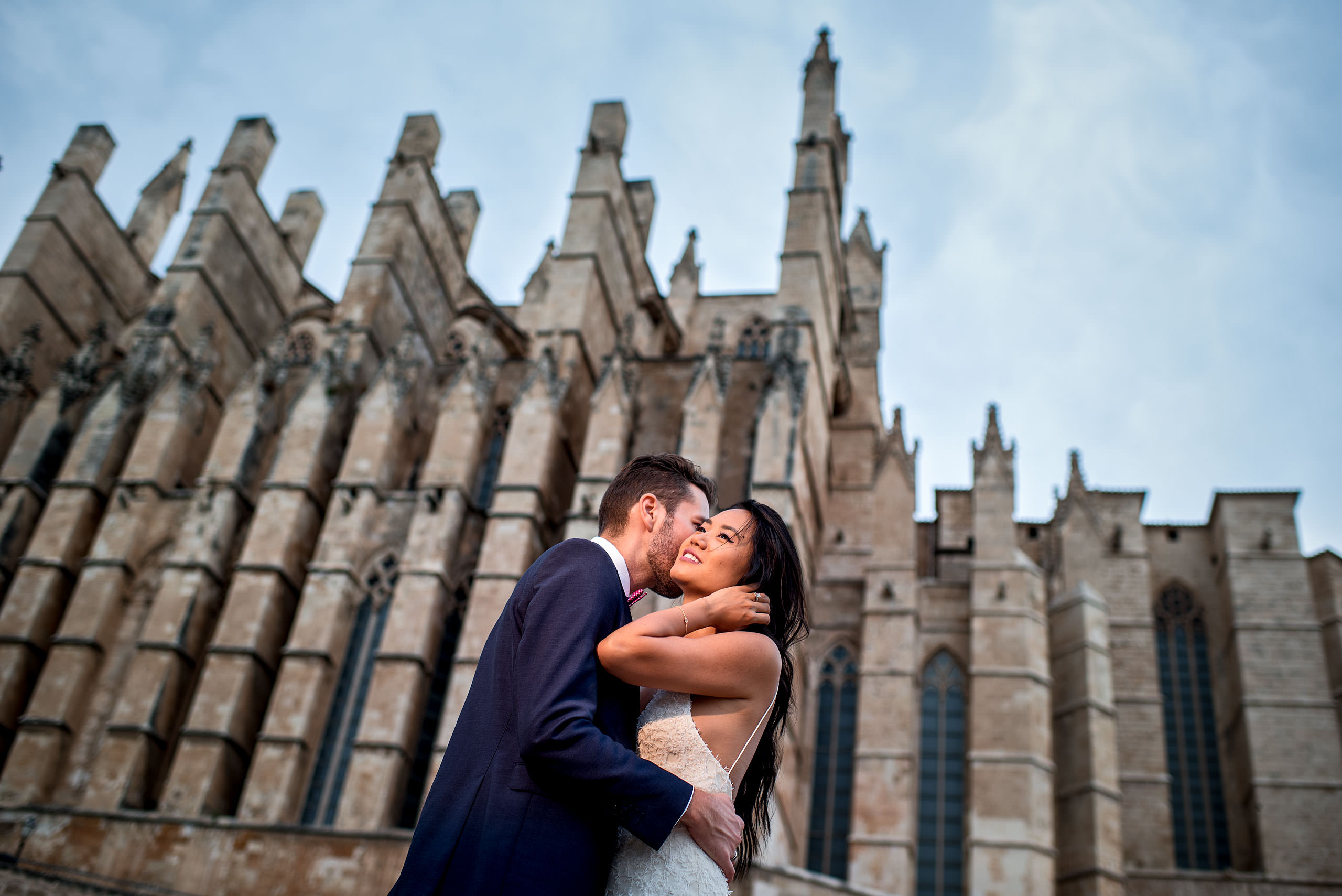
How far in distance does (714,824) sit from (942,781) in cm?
1602

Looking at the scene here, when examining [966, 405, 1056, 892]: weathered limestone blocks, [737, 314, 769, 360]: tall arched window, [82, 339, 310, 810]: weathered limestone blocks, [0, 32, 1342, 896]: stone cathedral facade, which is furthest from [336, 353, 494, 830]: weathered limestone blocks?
[737, 314, 769, 360]: tall arched window

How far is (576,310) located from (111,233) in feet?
35.4

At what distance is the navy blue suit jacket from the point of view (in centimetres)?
238

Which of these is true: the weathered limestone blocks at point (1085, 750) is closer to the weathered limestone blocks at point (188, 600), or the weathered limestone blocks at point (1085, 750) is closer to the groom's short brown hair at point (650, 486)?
the weathered limestone blocks at point (188, 600)

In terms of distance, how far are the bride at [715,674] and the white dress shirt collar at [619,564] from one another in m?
0.13

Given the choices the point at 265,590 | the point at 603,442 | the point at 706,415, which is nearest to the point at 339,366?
the point at 265,590

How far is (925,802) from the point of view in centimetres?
1728

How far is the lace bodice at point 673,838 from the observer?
2477 millimetres

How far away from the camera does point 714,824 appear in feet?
8.19

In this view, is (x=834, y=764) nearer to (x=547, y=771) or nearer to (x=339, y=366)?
(x=339, y=366)

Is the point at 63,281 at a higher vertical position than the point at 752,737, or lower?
higher

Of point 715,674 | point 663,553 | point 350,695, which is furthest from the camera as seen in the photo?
point 350,695

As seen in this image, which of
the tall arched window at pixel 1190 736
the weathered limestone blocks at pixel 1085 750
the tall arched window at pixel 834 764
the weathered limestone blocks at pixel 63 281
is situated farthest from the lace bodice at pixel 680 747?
the tall arched window at pixel 1190 736

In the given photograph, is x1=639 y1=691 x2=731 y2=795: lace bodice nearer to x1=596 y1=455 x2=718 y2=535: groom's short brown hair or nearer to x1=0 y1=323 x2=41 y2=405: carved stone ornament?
x1=596 y1=455 x2=718 y2=535: groom's short brown hair
